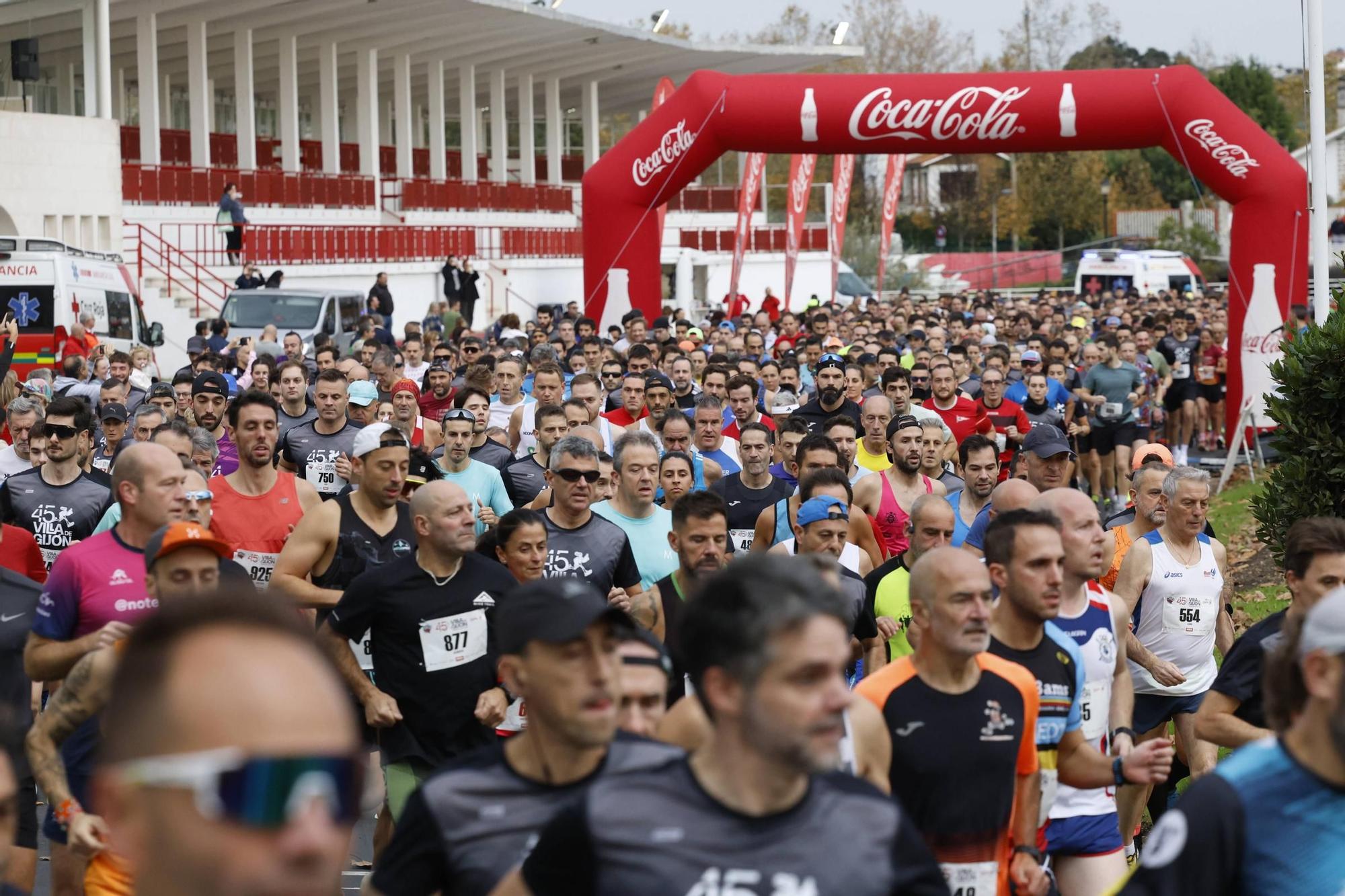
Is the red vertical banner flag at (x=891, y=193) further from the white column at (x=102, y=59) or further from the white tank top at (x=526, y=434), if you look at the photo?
the white tank top at (x=526, y=434)

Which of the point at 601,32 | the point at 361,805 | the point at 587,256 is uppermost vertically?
the point at 601,32

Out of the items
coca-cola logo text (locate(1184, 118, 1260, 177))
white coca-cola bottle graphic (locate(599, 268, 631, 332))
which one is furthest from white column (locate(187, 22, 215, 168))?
coca-cola logo text (locate(1184, 118, 1260, 177))

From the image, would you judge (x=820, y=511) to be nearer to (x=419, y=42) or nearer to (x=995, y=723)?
(x=995, y=723)

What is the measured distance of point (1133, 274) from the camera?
155 feet

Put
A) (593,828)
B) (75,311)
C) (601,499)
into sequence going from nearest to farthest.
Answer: (593,828)
(601,499)
(75,311)

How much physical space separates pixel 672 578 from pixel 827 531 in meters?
0.77

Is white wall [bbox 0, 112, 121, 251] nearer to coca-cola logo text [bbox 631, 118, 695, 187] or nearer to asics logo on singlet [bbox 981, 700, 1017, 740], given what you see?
coca-cola logo text [bbox 631, 118, 695, 187]

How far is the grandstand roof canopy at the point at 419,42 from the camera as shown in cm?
3706

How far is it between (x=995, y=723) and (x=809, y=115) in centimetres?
1773

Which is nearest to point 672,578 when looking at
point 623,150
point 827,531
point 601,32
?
point 827,531

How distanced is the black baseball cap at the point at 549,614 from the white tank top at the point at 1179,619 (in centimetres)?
490

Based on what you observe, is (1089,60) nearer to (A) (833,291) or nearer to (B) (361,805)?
(A) (833,291)

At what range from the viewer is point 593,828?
308 centimetres

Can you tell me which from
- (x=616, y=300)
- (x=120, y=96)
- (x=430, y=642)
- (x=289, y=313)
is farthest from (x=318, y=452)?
(x=120, y=96)
